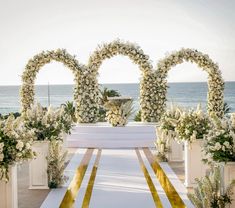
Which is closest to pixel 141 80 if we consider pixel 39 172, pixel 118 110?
pixel 118 110

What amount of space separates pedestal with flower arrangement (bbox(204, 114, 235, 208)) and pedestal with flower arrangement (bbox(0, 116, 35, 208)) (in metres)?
2.42

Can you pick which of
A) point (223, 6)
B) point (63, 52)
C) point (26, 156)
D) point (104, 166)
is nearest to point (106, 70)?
point (223, 6)

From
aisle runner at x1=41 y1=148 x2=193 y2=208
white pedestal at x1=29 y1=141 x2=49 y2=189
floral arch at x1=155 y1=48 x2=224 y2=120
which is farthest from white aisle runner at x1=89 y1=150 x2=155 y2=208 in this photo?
floral arch at x1=155 y1=48 x2=224 y2=120

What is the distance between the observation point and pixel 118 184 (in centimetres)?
1034

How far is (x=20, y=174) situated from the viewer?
11609 mm

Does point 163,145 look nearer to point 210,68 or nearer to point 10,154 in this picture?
point 210,68

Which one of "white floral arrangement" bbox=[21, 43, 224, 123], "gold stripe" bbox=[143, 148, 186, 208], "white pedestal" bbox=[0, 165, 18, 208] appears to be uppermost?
"white floral arrangement" bbox=[21, 43, 224, 123]

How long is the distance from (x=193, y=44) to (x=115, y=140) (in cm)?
3305

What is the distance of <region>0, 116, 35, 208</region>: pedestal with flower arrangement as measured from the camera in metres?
6.99

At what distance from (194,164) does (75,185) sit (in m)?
2.25

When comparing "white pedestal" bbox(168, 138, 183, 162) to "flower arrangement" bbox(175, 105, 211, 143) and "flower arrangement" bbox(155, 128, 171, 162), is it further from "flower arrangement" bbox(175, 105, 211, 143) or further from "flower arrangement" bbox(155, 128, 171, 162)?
"flower arrangement" bbox(175, 105, 211, 143)

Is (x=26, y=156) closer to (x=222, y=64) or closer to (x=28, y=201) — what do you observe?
(x=28, y=201)

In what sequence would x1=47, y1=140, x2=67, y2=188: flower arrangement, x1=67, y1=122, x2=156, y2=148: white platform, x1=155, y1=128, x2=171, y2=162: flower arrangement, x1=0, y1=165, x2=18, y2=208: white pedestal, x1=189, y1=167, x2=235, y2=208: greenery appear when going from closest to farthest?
x1=189, y1=167, x2=235, y2=208: greenery < x1=0, y1=165, x2=18, y2=208: white pedestal < x1=47, y1=140, x2=67, y2=188: flower arrangement < x1=155, y1=128, x2=171, y2=162: flower arrangement < x1=67, y1=122, x2=156, y2=148: white platform

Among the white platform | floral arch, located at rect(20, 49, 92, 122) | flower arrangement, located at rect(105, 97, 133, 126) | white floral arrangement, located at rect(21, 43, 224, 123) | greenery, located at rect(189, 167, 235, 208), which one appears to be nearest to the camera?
greenery, located at rect(189, 167, 235, 208)
